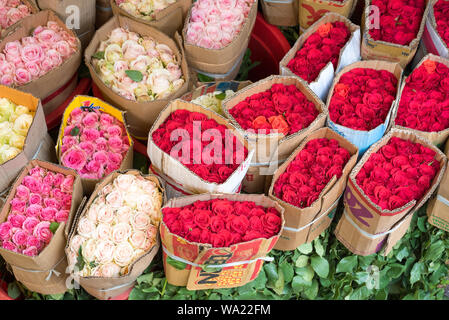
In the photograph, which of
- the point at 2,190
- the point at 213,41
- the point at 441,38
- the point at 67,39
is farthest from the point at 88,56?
the point at 441,38

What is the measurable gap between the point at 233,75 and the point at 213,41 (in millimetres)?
237

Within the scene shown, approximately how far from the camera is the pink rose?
1.51 m

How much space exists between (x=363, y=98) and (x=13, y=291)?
1.54m

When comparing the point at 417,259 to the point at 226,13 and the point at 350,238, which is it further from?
the point at 226,13

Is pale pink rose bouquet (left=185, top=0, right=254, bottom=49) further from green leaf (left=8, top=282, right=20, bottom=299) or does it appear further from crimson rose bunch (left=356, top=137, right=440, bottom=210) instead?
green leaf (left=8, top=282, right=20, bottom=299)

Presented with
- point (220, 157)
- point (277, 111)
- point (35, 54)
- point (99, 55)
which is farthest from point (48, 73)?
point (277, 111)

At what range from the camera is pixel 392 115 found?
1.75 metres

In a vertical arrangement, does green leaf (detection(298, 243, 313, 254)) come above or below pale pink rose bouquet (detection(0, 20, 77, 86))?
below

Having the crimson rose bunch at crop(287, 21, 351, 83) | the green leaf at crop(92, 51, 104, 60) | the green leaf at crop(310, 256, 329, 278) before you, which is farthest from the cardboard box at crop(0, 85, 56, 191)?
the green leaf at crop(310, 256, 329, 278)

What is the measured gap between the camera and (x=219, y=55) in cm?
199

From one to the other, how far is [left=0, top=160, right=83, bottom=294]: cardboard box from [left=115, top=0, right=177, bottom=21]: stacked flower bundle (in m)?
0.85

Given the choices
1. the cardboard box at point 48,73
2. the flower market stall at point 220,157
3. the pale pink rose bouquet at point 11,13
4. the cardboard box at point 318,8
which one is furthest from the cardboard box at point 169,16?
the cardboard box at point 318,8

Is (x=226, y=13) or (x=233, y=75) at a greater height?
(x=226, y=13)

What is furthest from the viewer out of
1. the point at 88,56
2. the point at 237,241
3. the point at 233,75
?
the point at 233,75
